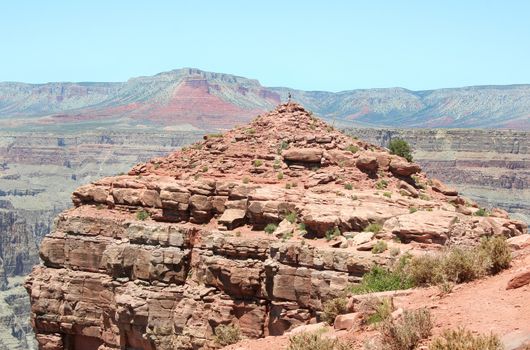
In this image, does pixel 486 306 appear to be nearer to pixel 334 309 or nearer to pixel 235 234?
pixel 334 309

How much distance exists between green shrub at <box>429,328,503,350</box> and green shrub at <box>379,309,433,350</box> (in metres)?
1.02

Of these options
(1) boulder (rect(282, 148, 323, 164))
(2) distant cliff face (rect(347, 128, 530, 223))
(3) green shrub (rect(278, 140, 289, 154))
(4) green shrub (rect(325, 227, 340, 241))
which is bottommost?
(2) distant cliff face (rect(347, 128, 530, 223))

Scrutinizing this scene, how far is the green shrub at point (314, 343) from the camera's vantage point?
1489cm

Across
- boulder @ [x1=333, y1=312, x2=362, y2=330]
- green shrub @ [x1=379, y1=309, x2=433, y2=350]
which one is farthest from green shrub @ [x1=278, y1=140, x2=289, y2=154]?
green shrub @ [x1=379, y1=309, x2=433, y2=350]

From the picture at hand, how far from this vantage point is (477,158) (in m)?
177

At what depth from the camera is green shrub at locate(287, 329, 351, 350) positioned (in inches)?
586

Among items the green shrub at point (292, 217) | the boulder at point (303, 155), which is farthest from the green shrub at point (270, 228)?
the boulder at point (303, 155)

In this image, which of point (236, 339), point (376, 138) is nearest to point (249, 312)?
point (236, 339)

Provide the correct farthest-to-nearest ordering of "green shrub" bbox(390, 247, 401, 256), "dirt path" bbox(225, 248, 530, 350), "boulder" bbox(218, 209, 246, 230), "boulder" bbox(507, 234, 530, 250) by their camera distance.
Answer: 1. "boulder" bbox(218, 209, 246, 230)
2. "green shrub" bbox(390, 247, 401, 256)
3. "boulder" bbox(507, 234, 530, 250)
4. "dirt path" bbox(225, 248, 530, 350)

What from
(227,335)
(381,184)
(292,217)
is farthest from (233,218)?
(381,184)

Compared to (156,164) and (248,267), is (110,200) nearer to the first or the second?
(156,164)

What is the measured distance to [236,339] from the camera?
28.6 meters

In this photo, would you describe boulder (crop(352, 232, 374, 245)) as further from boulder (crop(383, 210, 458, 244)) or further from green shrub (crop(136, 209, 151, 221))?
green shrub (crop(136, 209, 151, 221))

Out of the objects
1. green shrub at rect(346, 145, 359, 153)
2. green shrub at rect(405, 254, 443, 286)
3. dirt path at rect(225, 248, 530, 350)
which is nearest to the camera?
dirt path at rect(225, 248, 530, 350)
